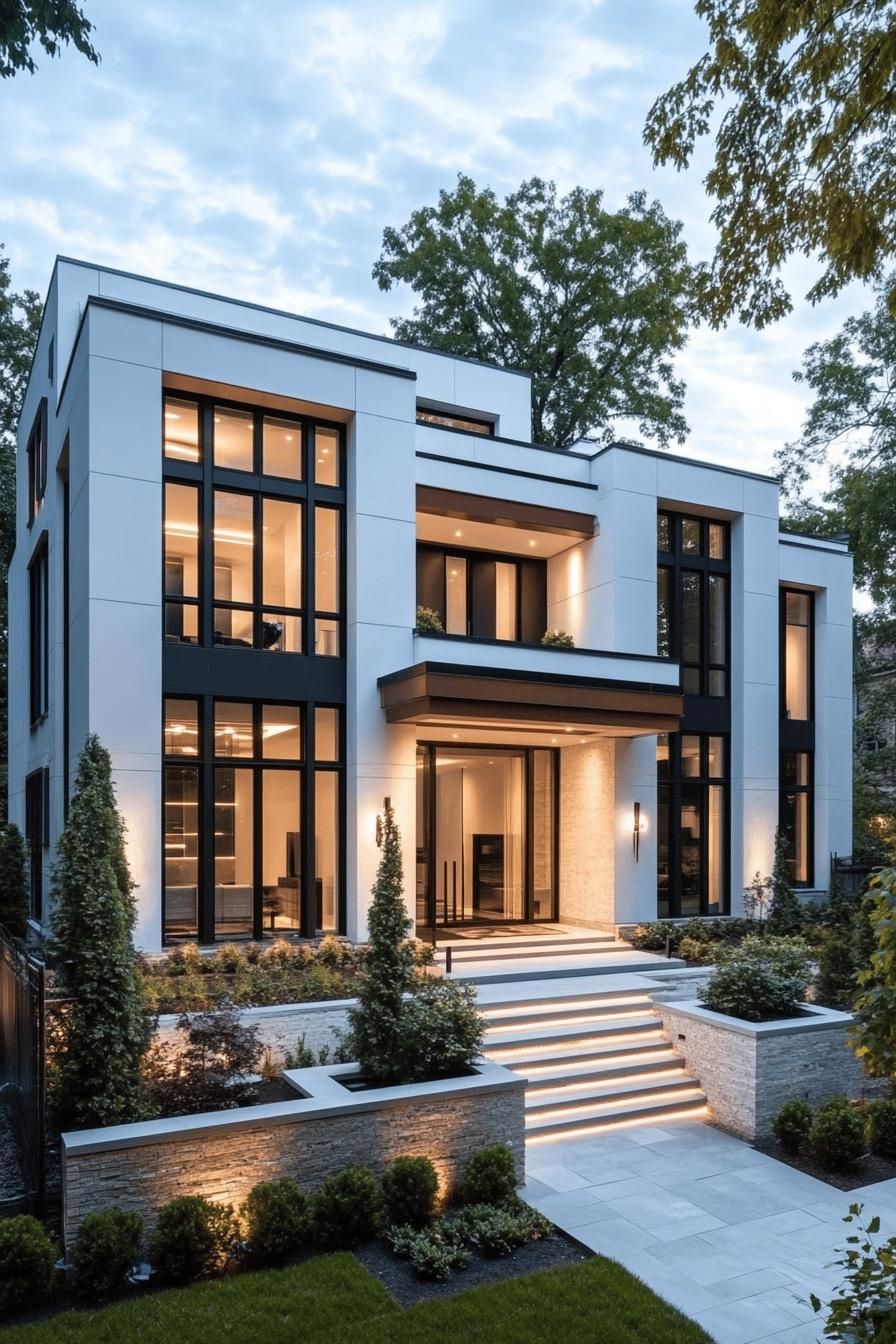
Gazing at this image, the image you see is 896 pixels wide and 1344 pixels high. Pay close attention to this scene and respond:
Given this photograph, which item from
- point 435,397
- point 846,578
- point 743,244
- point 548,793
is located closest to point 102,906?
point 743,244

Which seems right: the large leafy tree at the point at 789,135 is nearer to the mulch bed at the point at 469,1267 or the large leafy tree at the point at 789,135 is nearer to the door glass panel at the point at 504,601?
the mulch bed at the point at 469,1267

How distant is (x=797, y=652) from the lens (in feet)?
63.8

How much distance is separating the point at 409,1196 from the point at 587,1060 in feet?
12.7

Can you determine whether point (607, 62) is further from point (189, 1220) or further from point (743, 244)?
point (189, 1220)

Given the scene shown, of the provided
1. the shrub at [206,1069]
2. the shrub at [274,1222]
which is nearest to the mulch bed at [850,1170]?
the shrub at [274,1222]

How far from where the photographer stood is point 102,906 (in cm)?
671

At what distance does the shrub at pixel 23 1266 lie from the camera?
5520mm

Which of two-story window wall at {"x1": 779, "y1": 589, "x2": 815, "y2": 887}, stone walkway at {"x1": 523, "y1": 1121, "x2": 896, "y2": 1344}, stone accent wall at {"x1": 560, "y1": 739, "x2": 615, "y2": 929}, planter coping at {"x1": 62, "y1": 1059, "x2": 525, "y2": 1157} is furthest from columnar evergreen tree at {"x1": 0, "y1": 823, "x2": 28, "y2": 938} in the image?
two-story window wall at {"x1": 779, "y1": 589, "x2": 815, "y2": 887}

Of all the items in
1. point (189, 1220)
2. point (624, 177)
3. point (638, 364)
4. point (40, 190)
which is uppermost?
point (624, 177)

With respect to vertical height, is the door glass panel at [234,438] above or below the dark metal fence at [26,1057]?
above

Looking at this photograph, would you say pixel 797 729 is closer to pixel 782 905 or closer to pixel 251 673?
pixel 782 905

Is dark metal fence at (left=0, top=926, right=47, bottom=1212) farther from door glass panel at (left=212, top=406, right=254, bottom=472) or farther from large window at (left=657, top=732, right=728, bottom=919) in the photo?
large window at (left=657, top=732, right=728, bottom=919)

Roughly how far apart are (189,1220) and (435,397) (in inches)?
611

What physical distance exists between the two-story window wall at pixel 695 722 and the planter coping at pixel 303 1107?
9.23 metres
